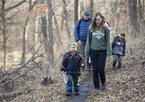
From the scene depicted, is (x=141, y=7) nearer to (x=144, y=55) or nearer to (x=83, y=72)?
(x=144, y=55)

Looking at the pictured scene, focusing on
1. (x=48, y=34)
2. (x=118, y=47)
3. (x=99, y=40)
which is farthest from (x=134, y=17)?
(x=99, y=40)

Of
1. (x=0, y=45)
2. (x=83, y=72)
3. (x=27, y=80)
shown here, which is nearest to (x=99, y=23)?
(x=83, y=72)

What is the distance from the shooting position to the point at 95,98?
18.7 feet

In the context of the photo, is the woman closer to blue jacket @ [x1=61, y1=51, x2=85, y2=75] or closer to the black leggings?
the black leggings

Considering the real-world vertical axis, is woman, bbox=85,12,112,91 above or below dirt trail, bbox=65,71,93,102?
above

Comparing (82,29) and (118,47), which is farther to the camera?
(118,47)

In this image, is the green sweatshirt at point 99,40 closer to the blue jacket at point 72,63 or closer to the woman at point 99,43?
the woman at point 99,43

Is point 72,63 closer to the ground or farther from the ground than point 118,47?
closer to the ground

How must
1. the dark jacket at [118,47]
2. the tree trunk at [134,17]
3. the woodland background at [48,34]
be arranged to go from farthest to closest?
the tree trunk at [134,17], the woodland background at [48,34], the dark jacket at [118,47]

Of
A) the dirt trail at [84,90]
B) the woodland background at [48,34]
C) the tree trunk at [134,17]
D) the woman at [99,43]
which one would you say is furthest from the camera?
the tree trunk at [134,17]

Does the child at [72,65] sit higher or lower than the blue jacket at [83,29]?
lower

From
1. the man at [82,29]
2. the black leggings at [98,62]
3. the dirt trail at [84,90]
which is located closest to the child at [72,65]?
the dirt trail at [84,90]

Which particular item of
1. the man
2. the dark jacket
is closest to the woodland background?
the dark jacket

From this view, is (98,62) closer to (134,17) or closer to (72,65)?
(72,65)
